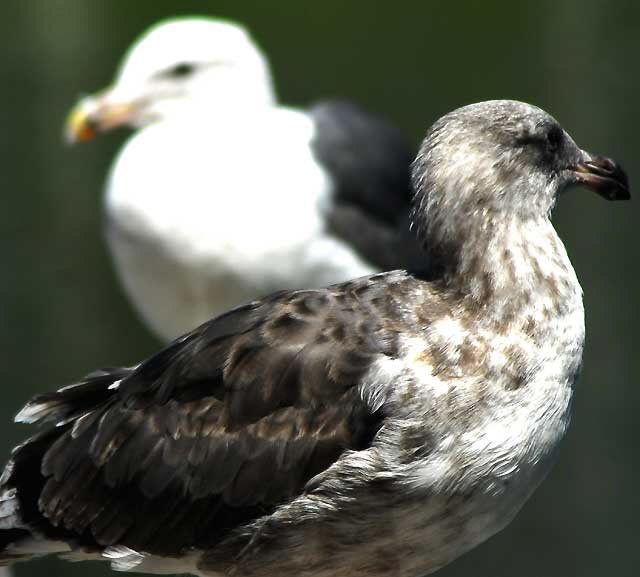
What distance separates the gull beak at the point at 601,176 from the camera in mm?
4535

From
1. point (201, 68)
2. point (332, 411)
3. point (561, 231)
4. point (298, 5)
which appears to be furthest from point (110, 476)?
point (298, 5)

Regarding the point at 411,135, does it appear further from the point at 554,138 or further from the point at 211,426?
the point at 211,426

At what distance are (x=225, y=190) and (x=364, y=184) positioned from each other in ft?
2.27

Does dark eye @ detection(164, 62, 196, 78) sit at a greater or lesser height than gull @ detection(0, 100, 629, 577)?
greater

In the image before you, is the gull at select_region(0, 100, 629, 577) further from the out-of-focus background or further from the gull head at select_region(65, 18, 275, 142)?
the out-of-focus background

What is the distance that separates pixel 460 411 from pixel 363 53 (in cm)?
1487

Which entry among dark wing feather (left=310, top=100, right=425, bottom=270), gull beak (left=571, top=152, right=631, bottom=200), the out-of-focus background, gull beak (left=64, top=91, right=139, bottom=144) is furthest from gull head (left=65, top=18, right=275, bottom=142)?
gull beak (left=571, top=152, right=631, bottom=200)

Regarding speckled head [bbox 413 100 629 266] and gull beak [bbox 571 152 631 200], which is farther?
gull beak [bbox 571 152 631 200]

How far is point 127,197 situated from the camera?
8.23m

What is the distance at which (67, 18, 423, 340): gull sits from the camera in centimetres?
808

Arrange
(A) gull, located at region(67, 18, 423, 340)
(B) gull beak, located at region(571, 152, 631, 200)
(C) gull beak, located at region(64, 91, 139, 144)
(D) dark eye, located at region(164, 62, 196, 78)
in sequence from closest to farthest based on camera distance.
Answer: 1. (B) gull beak, located at region(571, 152, 631, 200)
2. (A) gull, located at region(67, 18, 423, 340)
3. (C) gull beak, located at region(64, 91, 139, 144)
4. (D) dark eye, located at region(164, 62, 196, 78)

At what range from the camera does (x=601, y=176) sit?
4570 mm

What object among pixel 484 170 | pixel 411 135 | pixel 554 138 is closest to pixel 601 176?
pixel 554 138

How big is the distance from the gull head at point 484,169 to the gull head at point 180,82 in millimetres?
4344
